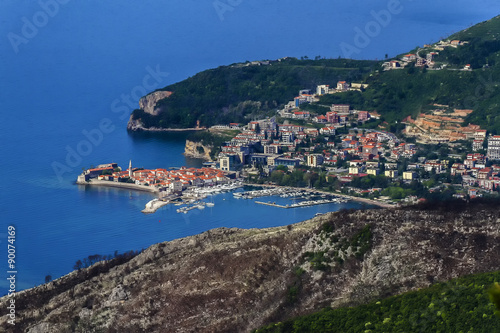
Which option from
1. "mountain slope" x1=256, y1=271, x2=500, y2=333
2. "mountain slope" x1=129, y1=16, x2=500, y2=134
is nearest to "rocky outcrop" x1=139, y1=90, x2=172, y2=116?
"mountain slope" x1=129, y1=16, x2=500, y2=134

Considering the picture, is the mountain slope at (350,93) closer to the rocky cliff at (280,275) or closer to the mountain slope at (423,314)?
the rocky cliff at (280,275)

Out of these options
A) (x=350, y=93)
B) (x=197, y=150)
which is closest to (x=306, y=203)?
(x=197, y=150)

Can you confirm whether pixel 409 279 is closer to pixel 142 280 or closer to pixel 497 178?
pixel 142 280

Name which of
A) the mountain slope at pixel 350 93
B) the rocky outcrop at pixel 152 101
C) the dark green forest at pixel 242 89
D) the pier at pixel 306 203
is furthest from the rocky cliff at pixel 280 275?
the rocky outcrop at pixel 152 101

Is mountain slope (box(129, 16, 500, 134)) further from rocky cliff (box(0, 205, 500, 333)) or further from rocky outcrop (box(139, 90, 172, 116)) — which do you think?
rocky cliff (box(0, 205, 500, 333))

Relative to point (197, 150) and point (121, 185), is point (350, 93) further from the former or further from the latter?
point (121, 185)

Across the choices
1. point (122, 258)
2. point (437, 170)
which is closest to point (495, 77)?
point (437, 170)
